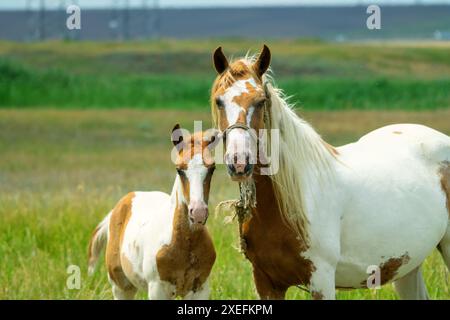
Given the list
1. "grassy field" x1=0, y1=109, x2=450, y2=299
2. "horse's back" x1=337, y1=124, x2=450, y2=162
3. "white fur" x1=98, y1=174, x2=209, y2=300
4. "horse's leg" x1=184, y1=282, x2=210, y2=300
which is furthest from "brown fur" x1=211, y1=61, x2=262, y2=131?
"grassy field" x1=0, y1=109, x2=450, y2=299

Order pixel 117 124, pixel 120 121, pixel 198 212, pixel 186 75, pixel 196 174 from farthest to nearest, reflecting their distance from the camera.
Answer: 1. pixel 186 75
2. pixel 120 121
3. pixel 117 124
4. pixel 196 174
5. pixel 198 212

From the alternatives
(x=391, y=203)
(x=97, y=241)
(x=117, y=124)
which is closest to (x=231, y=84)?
(x=391, y=203)

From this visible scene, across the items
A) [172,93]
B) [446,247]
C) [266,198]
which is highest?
[172,93]

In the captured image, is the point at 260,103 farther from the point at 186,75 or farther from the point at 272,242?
the point at 186,75

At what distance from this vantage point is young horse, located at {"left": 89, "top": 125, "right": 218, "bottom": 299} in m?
6.29

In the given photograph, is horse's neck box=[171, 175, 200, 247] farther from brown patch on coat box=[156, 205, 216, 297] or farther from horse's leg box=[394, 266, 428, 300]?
horse's leg box=[394, 266, 428, 300]

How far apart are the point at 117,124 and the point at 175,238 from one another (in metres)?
24.7

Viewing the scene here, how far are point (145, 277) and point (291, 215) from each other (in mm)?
1038

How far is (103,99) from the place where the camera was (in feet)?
125

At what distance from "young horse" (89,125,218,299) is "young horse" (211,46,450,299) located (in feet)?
0.83

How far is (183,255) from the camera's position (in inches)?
259

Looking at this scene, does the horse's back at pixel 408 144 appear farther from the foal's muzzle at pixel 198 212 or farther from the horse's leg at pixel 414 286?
the foal's muzzle at pixel 198 212
